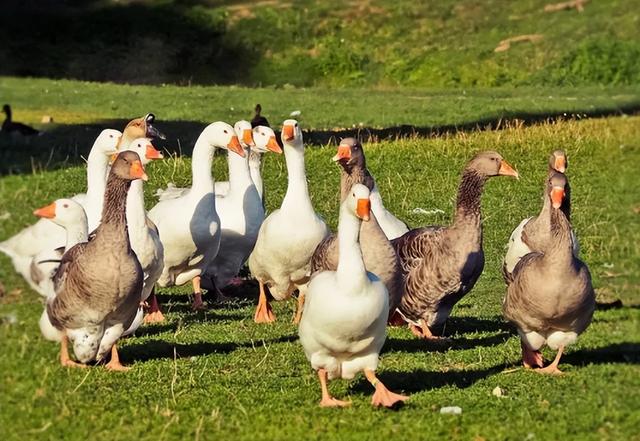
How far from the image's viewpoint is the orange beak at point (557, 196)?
11.4m

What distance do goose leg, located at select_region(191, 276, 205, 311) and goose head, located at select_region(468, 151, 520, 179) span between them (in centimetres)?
382

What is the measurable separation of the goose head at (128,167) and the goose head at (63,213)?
703 mm

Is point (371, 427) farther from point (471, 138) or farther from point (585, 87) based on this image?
point (585, 87)

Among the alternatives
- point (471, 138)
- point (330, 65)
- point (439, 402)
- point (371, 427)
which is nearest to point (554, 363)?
point (439, 402)

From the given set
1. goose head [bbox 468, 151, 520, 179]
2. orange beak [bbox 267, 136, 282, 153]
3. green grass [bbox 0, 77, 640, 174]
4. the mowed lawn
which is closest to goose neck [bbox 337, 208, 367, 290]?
the mowed lawn

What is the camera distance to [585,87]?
40562 mm

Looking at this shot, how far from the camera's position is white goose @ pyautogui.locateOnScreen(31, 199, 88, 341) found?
11125mm

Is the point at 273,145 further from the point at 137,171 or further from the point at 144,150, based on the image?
the point at 137,171

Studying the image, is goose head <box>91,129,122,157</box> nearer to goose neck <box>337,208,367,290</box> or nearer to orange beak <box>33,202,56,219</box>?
orange beak <box>33,202,56,219</box>

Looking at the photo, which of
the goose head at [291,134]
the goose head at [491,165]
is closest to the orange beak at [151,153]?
the goose head at [291,134]

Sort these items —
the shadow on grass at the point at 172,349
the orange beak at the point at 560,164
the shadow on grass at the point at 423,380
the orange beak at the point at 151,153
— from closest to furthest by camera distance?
the shadow on grass at the point at 423,380
the shadow on grass at the point at 172,349
the orange beak at the point at 151,153
the orange beak at the point at 560,164

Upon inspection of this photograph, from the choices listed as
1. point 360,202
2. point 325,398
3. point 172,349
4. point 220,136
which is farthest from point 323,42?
point 325,398

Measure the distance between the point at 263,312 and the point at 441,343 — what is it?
2.34 meters

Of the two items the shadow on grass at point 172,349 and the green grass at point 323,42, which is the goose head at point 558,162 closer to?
the shadow on grass at point 172,349
